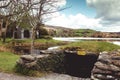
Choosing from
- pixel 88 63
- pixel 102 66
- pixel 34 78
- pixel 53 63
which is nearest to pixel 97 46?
pixel 88 63

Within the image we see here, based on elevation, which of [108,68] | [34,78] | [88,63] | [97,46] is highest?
[97,46]

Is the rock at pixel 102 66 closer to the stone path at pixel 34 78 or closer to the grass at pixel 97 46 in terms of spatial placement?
the grass at pixel 97 46

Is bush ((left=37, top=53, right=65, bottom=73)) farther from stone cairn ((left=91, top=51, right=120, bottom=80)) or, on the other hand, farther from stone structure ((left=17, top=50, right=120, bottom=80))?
stone cairn ((left=91, top=51, right=120, bottom=80))

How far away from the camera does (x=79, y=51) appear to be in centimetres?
1716

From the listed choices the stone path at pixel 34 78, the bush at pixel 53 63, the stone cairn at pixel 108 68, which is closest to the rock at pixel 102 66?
the stone cairn at pixel 108 68

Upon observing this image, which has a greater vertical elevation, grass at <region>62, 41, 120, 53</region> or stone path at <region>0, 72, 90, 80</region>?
grass at <region>62, 41, 120, 53</region>

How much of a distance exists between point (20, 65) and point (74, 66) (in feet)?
12.5

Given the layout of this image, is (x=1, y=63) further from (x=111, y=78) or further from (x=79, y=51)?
(x=111, y=78)

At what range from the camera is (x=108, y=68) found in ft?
46.6

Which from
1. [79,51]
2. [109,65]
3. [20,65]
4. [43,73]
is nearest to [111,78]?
[109,65]

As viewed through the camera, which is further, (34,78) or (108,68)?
(34,78)

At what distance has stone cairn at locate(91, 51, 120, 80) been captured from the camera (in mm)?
14109

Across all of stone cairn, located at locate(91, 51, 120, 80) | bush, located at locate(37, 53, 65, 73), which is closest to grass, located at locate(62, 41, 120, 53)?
bush, located at locate(37, 53, 65, 73)

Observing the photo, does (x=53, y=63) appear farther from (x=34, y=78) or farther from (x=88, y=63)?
(x=88, y=63)
